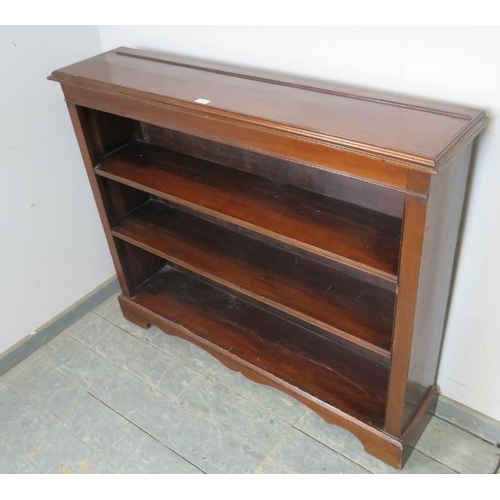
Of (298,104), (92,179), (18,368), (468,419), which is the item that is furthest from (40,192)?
(468,419)

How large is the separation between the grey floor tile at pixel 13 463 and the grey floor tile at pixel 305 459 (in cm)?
69

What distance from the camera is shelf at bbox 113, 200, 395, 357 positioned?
1.42 meters

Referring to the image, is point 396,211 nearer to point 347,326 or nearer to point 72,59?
point 347,326

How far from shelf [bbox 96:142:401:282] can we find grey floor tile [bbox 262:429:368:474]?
646 mm

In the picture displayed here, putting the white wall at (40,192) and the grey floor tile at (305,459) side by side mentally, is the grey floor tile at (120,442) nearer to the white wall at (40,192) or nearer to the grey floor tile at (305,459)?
the grey floor tile at (305,459)

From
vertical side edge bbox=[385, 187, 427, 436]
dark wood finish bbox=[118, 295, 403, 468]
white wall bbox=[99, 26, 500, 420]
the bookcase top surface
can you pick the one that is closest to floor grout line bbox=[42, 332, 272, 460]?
dark wood finish bbox=[118, 295, 403, 468]

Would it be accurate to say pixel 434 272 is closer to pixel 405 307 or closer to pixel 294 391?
pixel 405 307

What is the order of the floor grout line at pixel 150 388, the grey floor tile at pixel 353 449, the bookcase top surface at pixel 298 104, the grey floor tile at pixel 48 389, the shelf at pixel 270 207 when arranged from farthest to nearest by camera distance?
the grey floor tile at pixel 48 389
the floor grout line at pixel 150 388
the grey floor tile at pixel 353 449
the shelf at pixel 270 207
the bookcase top surface at pixel 298 104

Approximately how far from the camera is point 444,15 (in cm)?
112

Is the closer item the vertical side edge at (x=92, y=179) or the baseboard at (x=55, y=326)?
the vertical side edge at (x=92, y=179)

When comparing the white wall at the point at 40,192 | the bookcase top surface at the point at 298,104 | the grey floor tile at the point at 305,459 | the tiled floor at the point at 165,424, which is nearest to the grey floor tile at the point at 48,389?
the tiled floor at the point at 165,424

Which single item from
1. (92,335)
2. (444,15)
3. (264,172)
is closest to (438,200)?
(444,15)

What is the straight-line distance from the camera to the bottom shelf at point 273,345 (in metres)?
1.59
